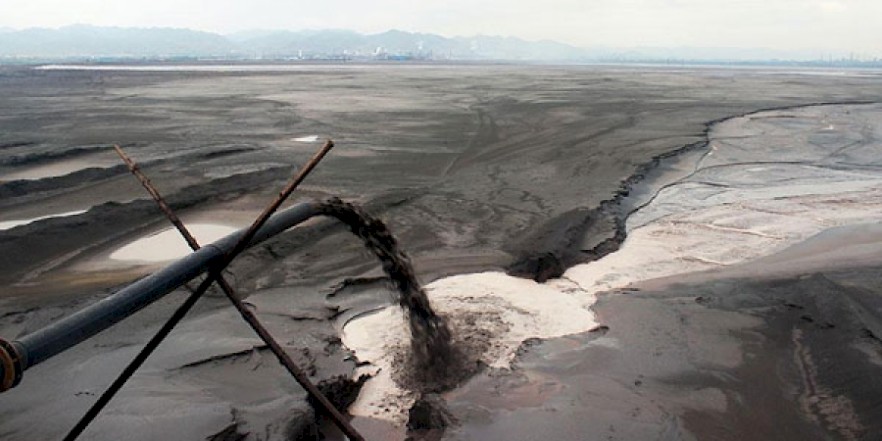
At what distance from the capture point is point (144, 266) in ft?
31.7

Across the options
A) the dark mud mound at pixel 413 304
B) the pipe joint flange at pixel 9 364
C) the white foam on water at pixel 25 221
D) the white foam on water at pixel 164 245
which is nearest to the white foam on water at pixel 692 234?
the dark mud mound at pixel 413 304

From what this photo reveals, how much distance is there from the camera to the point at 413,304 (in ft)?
25.0

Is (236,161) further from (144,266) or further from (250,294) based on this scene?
(250,294)

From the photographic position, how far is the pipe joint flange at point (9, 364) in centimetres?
298

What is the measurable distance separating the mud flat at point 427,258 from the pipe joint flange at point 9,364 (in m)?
2.60

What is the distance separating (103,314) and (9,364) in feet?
2.14

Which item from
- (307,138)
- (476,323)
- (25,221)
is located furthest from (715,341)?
(307,138)

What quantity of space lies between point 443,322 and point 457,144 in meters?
13.5

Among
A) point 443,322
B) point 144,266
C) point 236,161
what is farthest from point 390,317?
point 236,161

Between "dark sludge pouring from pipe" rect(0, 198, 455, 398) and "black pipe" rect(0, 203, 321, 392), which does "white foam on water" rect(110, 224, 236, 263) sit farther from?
"black pipe" rect(0, 203, 321, 392)

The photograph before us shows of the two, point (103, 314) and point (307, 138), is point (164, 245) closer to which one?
point (103, 314)

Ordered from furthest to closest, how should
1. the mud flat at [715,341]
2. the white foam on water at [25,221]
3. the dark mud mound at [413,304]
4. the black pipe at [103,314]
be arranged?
the white foam on water at [25,221], the dark mud mound at [413,304], the mud flat at [715,341], the black pipe at [103,314]

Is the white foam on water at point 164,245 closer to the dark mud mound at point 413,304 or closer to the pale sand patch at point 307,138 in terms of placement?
the dark mud mound at point 413,304

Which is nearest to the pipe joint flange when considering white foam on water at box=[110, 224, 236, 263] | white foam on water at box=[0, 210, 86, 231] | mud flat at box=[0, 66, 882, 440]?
mud flat at box=[0, 66, 882, 440]
